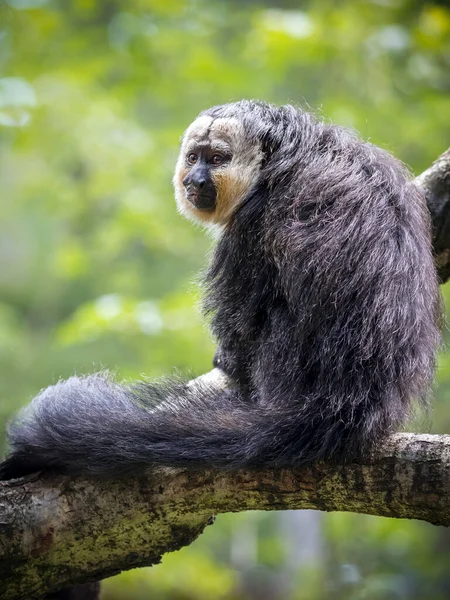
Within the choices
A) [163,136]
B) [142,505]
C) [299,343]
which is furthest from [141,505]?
[163,136]

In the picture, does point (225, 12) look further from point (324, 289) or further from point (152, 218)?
point (324, 289)

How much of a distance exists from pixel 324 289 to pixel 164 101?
5.56m

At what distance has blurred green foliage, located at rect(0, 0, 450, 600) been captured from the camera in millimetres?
6691

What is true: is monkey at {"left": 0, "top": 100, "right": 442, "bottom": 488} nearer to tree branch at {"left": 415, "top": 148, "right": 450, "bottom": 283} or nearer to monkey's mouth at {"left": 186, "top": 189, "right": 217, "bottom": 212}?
monkey's mouth at {"left": 186, "top": 189, "right": 217, "bottom": 212}

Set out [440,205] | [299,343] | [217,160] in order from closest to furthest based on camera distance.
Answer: [299,343], [217,160], [440,205]

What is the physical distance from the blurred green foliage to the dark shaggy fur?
2.54m

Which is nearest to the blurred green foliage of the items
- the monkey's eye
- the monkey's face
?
the monkey's face

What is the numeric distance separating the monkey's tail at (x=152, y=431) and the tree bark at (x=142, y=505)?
87 millimetres

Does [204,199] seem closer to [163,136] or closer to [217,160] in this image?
[217,160]

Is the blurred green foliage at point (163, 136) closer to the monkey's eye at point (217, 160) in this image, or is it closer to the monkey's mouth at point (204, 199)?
the monkey's mouth at point (204, 199)

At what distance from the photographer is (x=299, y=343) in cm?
328

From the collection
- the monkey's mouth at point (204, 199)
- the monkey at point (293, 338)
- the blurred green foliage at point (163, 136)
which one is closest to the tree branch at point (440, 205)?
the monkey at point (293, 338)

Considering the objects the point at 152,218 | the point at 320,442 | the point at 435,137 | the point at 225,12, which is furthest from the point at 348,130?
the point at 225,12

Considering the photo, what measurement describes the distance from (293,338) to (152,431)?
80cm
